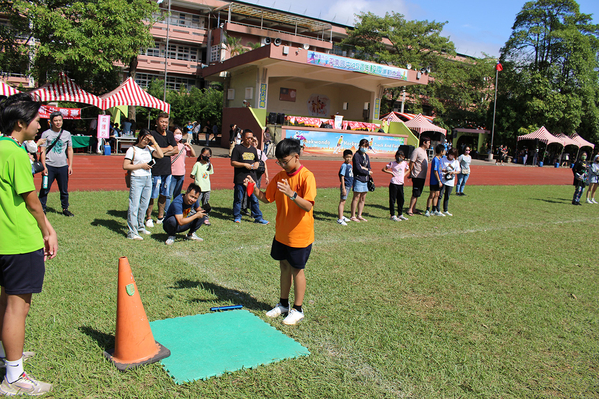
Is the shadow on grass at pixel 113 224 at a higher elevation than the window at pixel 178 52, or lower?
lower

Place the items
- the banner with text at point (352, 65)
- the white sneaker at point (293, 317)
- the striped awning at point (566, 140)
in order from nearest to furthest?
1. the white sneaker at point (293, 317)
2. the banner with text at point (352, 65)
3. the striped awning at point (566, 140)

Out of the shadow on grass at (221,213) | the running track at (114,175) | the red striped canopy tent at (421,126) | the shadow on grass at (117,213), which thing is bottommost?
the shadow on grass at (117,213)

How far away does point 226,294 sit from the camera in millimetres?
4953

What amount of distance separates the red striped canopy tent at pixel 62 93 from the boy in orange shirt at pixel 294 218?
63.6ft

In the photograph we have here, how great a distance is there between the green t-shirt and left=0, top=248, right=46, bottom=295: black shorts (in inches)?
1.9

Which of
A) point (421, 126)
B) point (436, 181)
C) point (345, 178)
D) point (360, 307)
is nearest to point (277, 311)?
point (360, 307)

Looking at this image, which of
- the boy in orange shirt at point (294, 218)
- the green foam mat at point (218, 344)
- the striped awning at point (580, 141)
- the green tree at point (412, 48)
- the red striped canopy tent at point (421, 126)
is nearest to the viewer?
the green foam mat at point (218, 344)

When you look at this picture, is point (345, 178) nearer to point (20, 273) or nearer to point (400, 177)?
point (400, 177)

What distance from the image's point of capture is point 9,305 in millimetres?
2844

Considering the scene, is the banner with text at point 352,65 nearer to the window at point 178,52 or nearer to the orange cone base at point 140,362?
the window at point 178,52

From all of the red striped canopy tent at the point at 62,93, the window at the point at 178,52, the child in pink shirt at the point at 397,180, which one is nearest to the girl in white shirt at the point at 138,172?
the child in pink shirt at the point at 397,180

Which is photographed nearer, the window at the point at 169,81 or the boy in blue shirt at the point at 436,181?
the boy in blue shirt at the point at 436,181

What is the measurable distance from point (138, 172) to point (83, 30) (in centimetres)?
1781

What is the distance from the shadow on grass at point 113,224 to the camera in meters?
7.35
